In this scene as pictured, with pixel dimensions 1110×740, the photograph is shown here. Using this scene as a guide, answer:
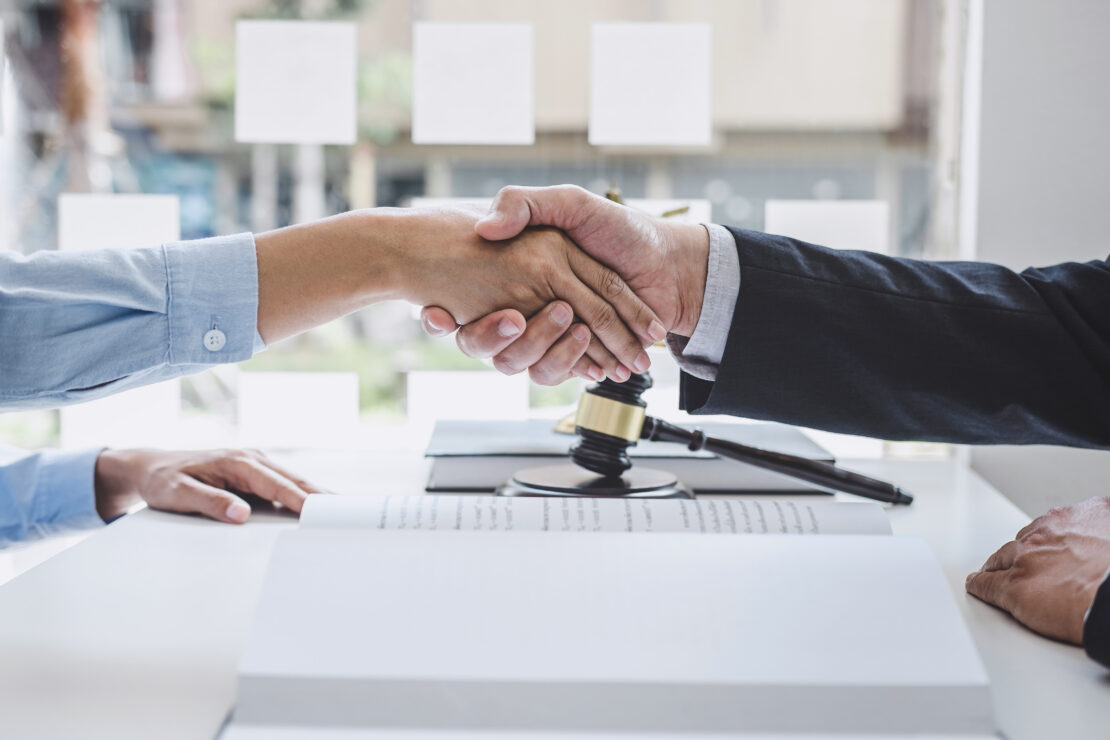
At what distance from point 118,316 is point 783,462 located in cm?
69

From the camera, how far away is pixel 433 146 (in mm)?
1599

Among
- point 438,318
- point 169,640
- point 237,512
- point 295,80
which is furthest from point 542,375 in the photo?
point 295,80

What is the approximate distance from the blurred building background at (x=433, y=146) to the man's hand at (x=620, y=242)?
487 millimetres

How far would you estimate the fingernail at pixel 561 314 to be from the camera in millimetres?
1129

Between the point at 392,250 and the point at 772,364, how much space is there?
425mm

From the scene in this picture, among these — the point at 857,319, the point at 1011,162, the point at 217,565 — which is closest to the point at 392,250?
the point at 217,565

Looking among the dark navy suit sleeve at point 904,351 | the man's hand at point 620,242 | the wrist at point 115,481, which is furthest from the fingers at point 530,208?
the wrist at point 115,481

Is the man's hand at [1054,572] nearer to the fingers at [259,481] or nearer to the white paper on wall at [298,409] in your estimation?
the fingers at [259,481]

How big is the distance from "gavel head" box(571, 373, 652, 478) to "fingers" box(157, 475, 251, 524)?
0.36 meters

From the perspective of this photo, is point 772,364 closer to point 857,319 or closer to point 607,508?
point 857,319

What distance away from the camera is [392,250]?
1034mm

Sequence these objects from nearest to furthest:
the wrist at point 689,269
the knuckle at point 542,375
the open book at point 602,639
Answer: the open book at point 602,639 → the wrist at point 689,269 → the knuckle at point 542,375

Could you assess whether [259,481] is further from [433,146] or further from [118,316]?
[433,146]

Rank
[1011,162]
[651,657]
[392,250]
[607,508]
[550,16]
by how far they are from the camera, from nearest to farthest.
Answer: [651,657], [607,508], [392,250], [1011,162], [550,16]
